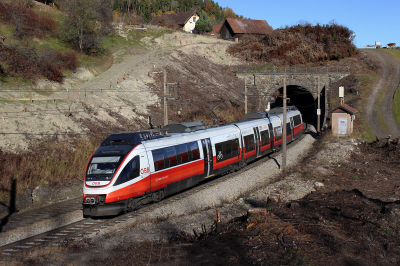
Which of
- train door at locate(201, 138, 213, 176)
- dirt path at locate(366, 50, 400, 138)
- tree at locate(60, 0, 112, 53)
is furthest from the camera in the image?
tree at locate(60, 0, 112, 53)

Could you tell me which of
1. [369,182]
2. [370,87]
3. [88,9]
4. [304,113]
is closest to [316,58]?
[304,113]

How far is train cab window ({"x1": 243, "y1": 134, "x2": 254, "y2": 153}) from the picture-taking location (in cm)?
2053

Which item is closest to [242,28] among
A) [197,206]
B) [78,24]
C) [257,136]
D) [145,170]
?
[78,24]

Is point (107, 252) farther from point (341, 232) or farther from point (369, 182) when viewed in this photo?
point (369, 182)

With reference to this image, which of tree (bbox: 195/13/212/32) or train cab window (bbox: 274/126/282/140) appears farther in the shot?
tree (bbox: 195/13/212/32)

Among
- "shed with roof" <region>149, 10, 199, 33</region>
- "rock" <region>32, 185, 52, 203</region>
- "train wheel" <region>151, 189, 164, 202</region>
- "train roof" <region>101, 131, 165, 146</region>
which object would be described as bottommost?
"rock" <region>32, 185, 52, 203</region>

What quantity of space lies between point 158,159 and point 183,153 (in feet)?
5.72

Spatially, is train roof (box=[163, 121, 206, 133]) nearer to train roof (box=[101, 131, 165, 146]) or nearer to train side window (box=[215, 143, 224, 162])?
train side window (box=[215, 143, 224, 162])

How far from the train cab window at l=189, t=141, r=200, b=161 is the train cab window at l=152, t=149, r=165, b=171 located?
2097mm

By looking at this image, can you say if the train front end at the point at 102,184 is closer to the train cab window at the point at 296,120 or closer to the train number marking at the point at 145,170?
the train number marking at the point at 145,170

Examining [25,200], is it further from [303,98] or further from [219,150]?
[303,98]

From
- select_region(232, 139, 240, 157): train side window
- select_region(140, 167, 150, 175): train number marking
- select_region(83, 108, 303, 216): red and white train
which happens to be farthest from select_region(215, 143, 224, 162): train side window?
select_region(140, 167, 150, 175): train number marking

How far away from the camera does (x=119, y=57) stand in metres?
50.0

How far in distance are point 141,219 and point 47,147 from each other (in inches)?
419
